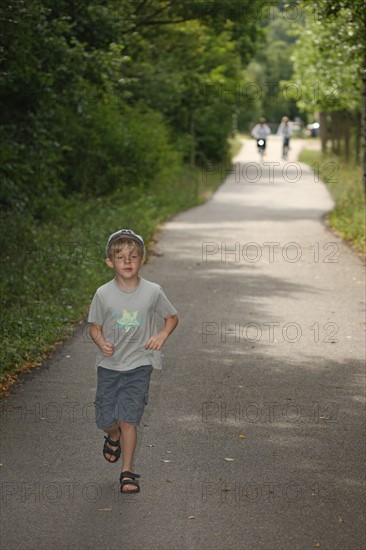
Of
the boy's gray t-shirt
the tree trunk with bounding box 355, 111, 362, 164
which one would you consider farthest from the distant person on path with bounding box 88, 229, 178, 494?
the tree trunk with bounding box 355, 111, 362, 164

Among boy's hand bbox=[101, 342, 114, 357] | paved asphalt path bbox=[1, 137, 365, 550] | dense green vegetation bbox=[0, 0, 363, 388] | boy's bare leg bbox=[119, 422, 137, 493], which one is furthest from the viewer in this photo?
dense green vegetation bbox=[0, 0, 363, 388]

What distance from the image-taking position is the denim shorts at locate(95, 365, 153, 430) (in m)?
6.78

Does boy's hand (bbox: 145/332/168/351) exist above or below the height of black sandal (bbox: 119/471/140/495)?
above

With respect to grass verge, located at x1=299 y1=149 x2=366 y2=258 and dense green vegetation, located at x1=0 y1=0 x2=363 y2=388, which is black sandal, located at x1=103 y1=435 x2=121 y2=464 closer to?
dense green vegetation, located at x1=0 y1=0 x2=363 y2=388

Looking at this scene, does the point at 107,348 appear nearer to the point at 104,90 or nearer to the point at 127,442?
the point at 127,442

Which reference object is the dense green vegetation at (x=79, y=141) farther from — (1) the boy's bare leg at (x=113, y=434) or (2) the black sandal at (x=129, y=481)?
(2) the black sandal at (x=129, y=481)

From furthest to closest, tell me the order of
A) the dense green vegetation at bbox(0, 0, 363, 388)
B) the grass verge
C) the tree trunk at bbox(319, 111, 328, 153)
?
the tree trunk at bbox(319, 111, 328, 153), the grass verge, the dense green vegetation at bbox(0, 0, 363, 388)

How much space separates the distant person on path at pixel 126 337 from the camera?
664 cm

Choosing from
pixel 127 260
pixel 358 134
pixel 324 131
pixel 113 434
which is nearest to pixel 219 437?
pixel 113 434

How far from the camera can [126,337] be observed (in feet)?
22.0

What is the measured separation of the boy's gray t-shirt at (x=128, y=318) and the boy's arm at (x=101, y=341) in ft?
0.11

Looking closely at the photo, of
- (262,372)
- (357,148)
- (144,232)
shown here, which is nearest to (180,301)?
(262,372)

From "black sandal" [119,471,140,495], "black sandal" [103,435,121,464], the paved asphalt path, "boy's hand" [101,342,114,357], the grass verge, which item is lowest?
the grass verge

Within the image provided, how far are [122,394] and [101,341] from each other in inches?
14.8
